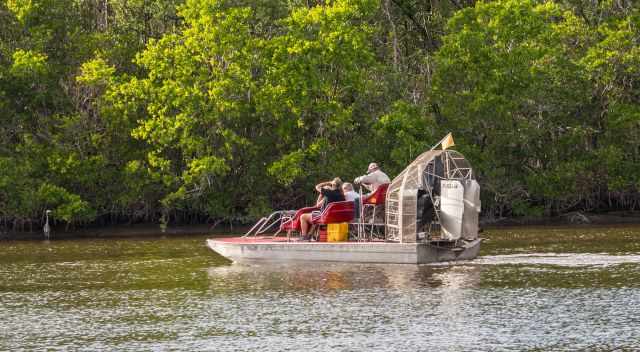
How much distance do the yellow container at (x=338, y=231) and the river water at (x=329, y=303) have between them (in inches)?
38.7

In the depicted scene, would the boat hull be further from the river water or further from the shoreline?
the shoreline

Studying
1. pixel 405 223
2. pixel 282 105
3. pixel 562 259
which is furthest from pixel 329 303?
pixel 282 105

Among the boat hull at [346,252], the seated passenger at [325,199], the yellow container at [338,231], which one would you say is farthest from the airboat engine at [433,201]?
the seated passenger at [325,199]

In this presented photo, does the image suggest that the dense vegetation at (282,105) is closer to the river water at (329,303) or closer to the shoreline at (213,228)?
the shoreline at (213,228)

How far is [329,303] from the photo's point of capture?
23.9 metres

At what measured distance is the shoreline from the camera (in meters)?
46.3

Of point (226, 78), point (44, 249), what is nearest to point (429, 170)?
point (44, 249)

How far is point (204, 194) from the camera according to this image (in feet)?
159

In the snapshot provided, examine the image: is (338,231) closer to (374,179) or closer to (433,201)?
(374,179)

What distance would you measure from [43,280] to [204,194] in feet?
63.3

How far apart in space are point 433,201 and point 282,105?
18841mm

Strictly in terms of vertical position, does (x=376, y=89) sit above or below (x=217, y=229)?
above

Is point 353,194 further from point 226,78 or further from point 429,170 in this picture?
point 226,78

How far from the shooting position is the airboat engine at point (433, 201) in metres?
29.7
